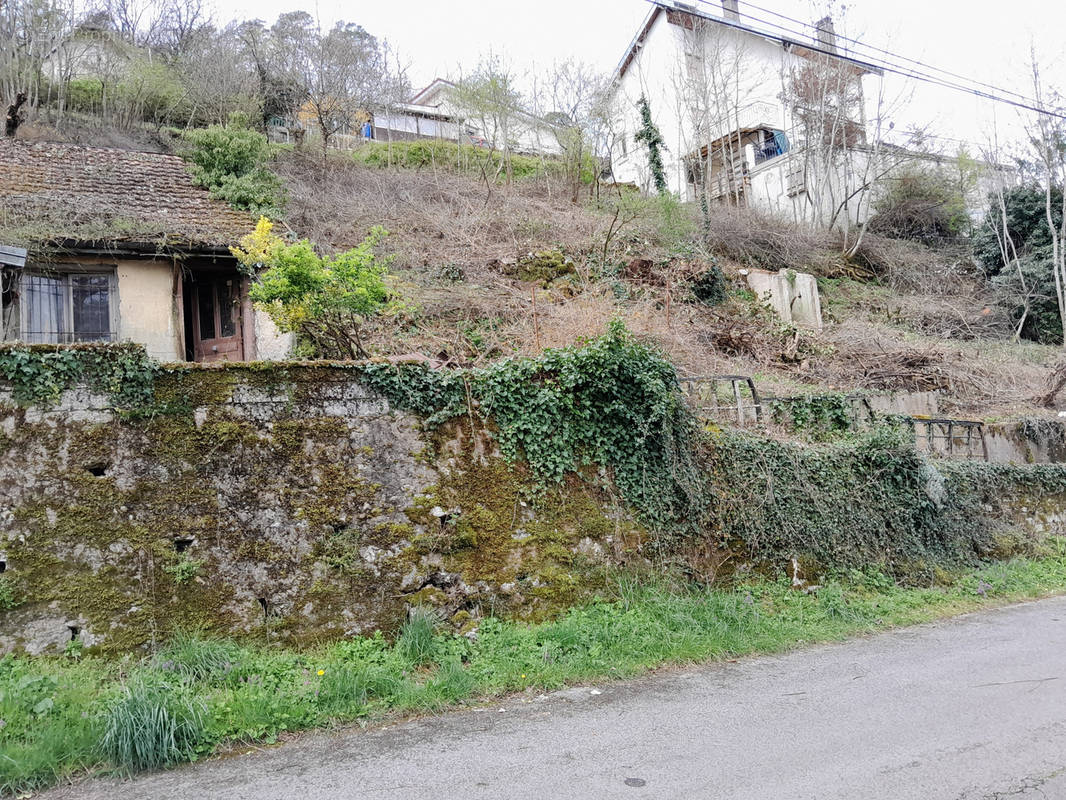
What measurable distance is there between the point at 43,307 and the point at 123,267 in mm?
1469

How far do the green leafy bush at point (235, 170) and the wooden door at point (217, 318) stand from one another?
189 centimetres

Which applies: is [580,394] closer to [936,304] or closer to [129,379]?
[129,379]

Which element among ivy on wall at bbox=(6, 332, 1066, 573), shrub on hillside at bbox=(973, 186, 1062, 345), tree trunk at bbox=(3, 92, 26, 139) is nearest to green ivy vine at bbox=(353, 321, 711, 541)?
ivy on wall at bbox=(6, 332, 1066, 573)

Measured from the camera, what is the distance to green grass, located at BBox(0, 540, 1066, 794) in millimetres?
4711

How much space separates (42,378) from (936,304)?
81.7ft

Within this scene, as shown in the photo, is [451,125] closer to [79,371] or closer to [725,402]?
[725,402]

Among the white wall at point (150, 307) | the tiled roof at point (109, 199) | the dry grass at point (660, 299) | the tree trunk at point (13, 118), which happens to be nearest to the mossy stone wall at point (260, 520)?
the dry grass at point (660, 299)

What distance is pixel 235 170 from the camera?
1600cm

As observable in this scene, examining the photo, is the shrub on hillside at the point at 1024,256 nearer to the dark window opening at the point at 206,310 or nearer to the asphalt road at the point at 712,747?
the asphalt road at the point at 712,747

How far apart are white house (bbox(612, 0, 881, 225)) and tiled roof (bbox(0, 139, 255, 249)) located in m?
17.5

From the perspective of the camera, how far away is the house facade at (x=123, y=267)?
11.9 m

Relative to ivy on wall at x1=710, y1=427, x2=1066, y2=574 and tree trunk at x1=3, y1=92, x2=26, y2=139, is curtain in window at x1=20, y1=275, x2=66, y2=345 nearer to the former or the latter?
tree trunk at x1=3, y1=92, x2=26, y2=139

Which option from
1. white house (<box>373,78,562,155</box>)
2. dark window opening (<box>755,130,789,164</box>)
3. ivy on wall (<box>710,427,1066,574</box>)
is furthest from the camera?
dark window opening (<box>755,130,789,164</box>)

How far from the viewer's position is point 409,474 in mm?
7211
